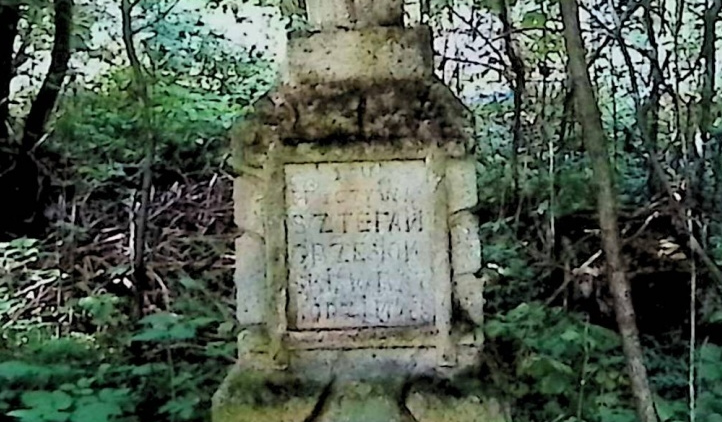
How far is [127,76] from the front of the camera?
8055 mm

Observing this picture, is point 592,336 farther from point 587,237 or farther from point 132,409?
point 132,409

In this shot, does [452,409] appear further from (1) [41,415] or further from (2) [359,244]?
(1) [41,415]

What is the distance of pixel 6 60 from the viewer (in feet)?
23.0

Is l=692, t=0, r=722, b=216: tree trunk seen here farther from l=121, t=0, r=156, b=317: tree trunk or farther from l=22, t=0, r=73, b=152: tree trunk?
l=22, t=0, r=73, b=152: tree trunk

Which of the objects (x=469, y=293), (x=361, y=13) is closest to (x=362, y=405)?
(x=469, y=293)

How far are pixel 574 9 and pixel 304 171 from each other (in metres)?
1.20

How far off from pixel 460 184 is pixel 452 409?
76 centimetres

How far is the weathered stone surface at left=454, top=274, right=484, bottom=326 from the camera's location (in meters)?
3.58

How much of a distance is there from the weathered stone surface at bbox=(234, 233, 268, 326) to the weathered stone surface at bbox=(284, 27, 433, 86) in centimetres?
62

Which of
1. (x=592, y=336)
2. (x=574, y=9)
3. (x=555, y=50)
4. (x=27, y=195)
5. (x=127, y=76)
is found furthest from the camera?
(x=127, y=76)

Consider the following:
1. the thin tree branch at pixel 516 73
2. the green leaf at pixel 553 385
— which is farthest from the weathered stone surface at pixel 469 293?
the thin tree branch at pixel 516 73

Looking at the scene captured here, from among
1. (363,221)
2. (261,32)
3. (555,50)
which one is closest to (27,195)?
(261,32)

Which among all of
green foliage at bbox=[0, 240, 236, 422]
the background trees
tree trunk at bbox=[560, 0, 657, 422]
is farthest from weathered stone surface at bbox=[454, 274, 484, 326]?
green foliage at bbox=[0, 240, 236, 422]

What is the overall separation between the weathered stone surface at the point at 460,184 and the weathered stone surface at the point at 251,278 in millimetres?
691
